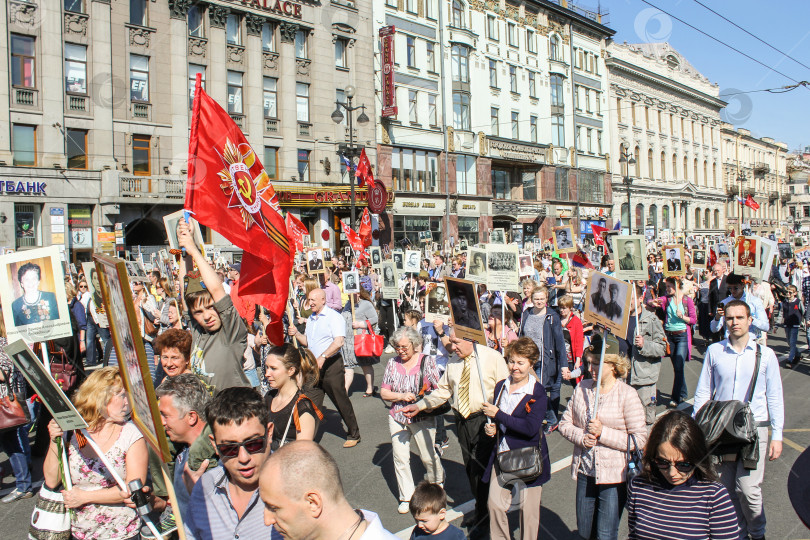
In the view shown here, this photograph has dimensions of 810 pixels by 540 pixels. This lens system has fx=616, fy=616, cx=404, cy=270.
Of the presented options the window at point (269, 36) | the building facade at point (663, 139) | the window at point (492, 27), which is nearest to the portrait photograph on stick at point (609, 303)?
the window at point (269, 36)

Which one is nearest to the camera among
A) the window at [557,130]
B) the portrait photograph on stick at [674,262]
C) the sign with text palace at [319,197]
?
the portrait photograph on stick at [674,262]

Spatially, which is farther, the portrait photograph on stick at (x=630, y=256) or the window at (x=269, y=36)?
the window at (x=269, y=36)

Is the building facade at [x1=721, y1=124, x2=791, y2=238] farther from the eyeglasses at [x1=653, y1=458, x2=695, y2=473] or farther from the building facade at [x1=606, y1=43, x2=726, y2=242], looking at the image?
the eyeglasses at [x1=653, y1=458, x2=695, y2=473]

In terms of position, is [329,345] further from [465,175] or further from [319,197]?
[465,175]

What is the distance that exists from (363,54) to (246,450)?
3351 cm

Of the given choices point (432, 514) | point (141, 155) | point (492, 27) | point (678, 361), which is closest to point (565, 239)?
point (678, 361)

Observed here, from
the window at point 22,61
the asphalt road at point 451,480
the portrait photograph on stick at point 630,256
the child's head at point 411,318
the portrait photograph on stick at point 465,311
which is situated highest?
the window at point 22,61

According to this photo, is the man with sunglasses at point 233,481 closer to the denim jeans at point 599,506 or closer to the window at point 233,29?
the denim jeans at point 599,506

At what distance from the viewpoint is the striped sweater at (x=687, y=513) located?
301cm

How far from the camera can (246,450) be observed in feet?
9.53

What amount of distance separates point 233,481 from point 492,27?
4375 cm

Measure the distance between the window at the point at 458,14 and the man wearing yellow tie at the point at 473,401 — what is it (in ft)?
124

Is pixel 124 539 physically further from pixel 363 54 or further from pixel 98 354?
pixel 363 54

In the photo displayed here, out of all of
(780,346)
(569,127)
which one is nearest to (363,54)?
(569,127)
